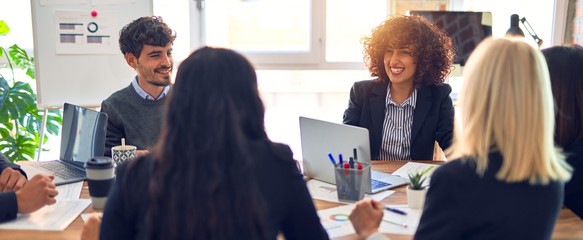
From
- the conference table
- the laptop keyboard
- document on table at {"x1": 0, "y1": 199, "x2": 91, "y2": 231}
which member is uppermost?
the laptop keyboard

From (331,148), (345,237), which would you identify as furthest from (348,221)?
(331,148)

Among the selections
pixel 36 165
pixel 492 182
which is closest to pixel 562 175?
pixel 492 182

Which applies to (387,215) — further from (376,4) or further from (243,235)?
(376,4)

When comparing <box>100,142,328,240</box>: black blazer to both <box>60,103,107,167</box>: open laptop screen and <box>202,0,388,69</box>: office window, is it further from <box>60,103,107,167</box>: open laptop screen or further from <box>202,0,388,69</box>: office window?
<box>202,0,388,69</box>: office window

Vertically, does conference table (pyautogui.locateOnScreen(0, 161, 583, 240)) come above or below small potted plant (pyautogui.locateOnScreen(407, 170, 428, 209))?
below

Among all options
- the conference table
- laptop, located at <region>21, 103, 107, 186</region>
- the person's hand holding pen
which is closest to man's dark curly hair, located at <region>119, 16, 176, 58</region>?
laptop, located at <region>21, 103, 107, 186</region>

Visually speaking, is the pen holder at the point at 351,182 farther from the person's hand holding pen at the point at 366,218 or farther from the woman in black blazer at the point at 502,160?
the woman in black blazer at the point at 502,160

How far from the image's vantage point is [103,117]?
183 cm

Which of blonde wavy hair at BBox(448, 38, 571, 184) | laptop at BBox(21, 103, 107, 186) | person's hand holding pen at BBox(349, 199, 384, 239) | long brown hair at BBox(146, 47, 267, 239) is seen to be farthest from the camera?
laptop at BBox(21, 103, 107, 186)

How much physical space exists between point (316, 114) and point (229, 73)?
103 inches

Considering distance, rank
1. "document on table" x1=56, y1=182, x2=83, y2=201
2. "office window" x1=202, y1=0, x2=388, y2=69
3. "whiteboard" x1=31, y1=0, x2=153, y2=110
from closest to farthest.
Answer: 1. "document on table" x1=56, y1=182, x2=83, y2=201
2. "whiteboard" x1=31, y1=0, x2=153, y2=110
3. "office window" x1=202, y1=0, x2=388, y2=69

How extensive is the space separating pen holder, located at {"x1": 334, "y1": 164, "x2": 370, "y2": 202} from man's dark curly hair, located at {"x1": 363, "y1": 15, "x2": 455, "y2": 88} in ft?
2.87

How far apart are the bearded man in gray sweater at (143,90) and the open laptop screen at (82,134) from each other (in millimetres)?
208

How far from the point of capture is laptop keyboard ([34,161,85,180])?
1.89 metres
